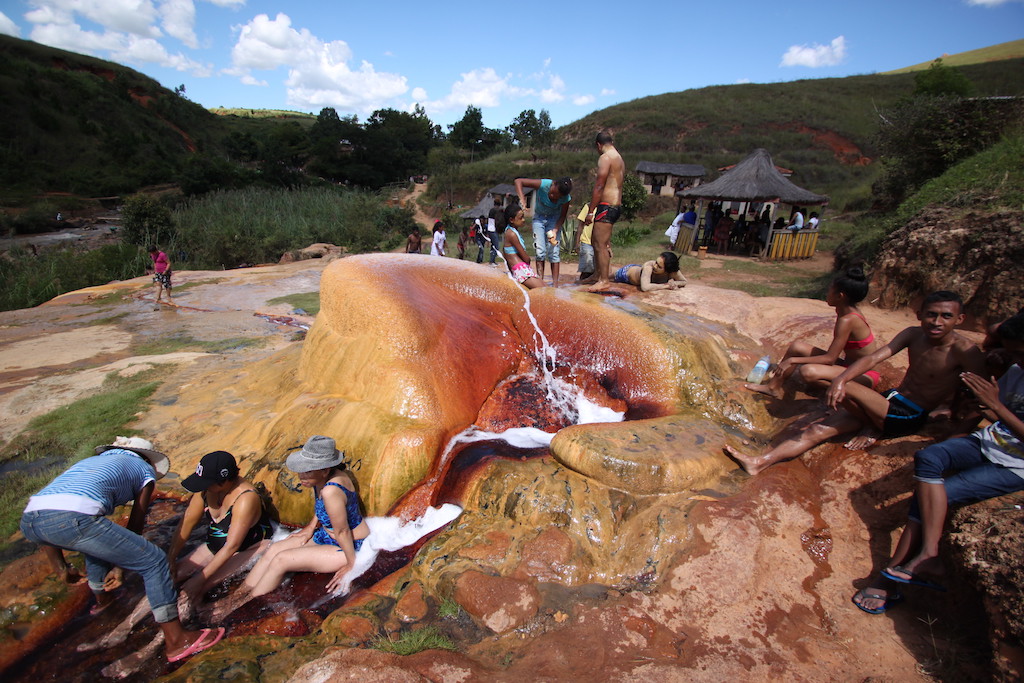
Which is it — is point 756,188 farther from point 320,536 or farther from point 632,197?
point 320,536

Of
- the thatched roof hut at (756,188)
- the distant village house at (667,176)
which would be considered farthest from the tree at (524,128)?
the thatched roof hut at (756,188)

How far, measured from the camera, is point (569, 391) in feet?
16.4

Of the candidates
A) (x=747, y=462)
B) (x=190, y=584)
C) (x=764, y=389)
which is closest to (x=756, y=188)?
(x=764, y=389)

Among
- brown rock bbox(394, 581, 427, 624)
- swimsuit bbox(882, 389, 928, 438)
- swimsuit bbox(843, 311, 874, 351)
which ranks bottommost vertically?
brown rock bbox(394, 581, 427, 624)

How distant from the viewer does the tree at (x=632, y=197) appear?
2233 centimetres

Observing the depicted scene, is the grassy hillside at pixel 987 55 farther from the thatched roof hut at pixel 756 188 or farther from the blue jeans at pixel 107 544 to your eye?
the blue jeans at pixel 107 544

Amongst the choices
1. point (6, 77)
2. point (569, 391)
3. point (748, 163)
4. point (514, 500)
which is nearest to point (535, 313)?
point (569, 391)

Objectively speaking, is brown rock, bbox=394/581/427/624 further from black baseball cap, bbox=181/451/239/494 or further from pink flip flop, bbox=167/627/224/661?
black baseball cap, bbox=181/451/239/494

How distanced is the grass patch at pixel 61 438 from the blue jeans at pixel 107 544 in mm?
1133

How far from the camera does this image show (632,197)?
2244 cm

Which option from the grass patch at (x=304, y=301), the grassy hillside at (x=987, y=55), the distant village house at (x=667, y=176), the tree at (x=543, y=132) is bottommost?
the grass patch at (x=304, y=301)

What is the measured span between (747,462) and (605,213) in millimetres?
3577

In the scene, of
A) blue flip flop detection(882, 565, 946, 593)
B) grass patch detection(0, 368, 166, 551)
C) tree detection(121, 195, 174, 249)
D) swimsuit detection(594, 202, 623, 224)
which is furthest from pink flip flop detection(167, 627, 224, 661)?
tree detection(121, 195, 174, 249)

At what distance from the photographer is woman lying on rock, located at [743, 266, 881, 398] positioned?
3.57m
